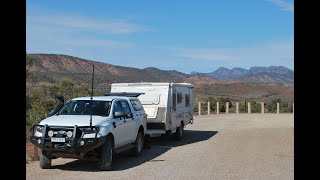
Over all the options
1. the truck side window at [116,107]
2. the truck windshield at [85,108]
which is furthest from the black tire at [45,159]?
the truck side window at [116,107]

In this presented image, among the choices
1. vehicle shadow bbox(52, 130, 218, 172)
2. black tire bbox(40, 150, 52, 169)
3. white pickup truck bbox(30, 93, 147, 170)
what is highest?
white pickup truck bbox(30, 93, 147, 170)

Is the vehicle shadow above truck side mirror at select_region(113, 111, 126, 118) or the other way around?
the other way around

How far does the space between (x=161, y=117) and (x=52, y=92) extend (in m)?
22.1

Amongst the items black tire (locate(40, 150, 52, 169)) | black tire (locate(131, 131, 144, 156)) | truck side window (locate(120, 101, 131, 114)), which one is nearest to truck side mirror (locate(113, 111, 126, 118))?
truck side window (locate(120, 101, 131, 114))

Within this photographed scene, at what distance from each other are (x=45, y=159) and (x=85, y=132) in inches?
49.5

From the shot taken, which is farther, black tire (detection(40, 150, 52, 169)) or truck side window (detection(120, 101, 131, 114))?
truck side window (detection(120, 101, 131, 114))

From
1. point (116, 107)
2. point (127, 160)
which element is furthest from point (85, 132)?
point (127, 160)

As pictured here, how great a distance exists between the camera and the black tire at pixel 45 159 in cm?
1138

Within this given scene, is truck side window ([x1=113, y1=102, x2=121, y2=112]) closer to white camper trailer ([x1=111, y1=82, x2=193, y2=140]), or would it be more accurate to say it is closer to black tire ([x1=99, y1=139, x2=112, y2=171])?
black tire ([x1=99, y1=139, x2=112, y2=171])

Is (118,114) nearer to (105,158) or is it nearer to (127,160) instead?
(105,158)

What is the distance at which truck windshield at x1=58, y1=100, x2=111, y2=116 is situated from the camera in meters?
12.6

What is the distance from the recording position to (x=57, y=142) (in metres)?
Result: 11.0
